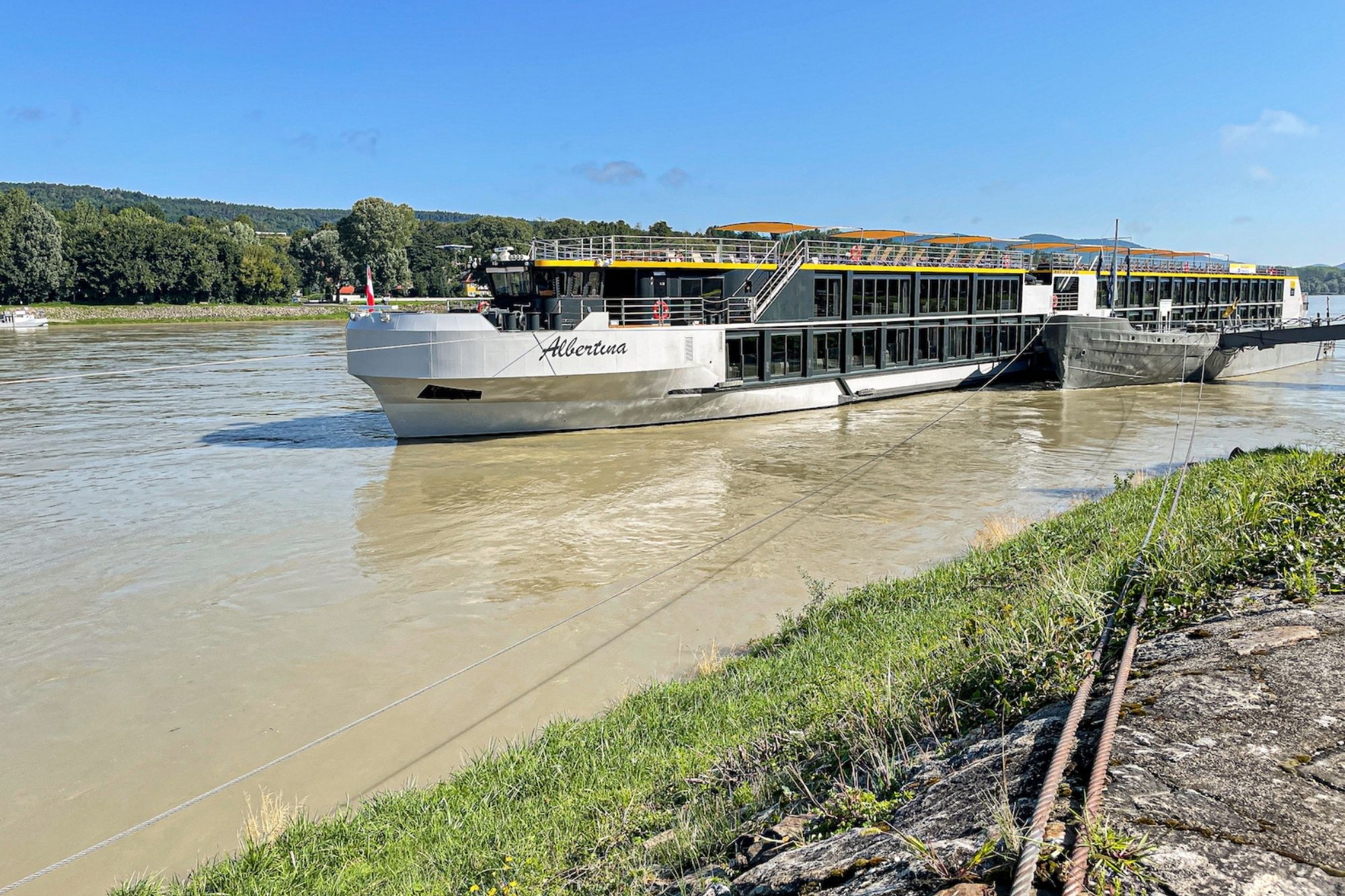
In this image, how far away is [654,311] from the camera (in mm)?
22641

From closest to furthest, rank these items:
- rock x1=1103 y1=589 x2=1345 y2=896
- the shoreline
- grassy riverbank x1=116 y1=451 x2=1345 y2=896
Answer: rock x1=1103 y1=589 x2=1345 y2=896 < grassy riverbank x1=116 y1=451 x2=1345 y2=896 < the shoreline

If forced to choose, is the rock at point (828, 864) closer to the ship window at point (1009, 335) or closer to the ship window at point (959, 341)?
the ship window at point (959, 341)

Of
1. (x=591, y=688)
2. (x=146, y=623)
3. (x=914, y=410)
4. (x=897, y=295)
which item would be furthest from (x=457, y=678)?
(x=897, y=295)

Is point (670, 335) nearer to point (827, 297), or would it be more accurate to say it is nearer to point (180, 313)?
point (827, 297)

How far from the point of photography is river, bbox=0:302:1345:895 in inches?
279

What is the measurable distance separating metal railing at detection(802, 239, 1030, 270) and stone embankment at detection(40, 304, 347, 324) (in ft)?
231

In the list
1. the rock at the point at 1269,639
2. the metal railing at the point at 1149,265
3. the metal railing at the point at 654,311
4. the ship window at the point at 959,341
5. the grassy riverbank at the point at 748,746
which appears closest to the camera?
the rock at the point at 1269,639

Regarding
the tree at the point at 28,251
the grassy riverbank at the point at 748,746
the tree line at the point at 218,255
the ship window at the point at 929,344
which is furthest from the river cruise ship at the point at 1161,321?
the tree at the point at 28,251

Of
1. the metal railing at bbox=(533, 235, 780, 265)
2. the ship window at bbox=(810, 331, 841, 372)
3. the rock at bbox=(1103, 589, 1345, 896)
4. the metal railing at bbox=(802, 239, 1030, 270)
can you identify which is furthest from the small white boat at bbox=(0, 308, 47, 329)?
the rock at bbox=(1103, 589, 1345, 896)

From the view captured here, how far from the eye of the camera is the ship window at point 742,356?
24.1 m

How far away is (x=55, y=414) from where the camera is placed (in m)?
26.2

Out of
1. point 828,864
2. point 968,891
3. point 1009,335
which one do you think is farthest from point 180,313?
point 968,891

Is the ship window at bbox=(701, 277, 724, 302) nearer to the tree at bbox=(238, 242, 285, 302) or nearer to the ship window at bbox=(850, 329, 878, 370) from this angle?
the ship window at bbox=(850, 329, 878, 370)

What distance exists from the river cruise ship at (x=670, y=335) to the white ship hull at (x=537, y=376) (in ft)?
0.12
